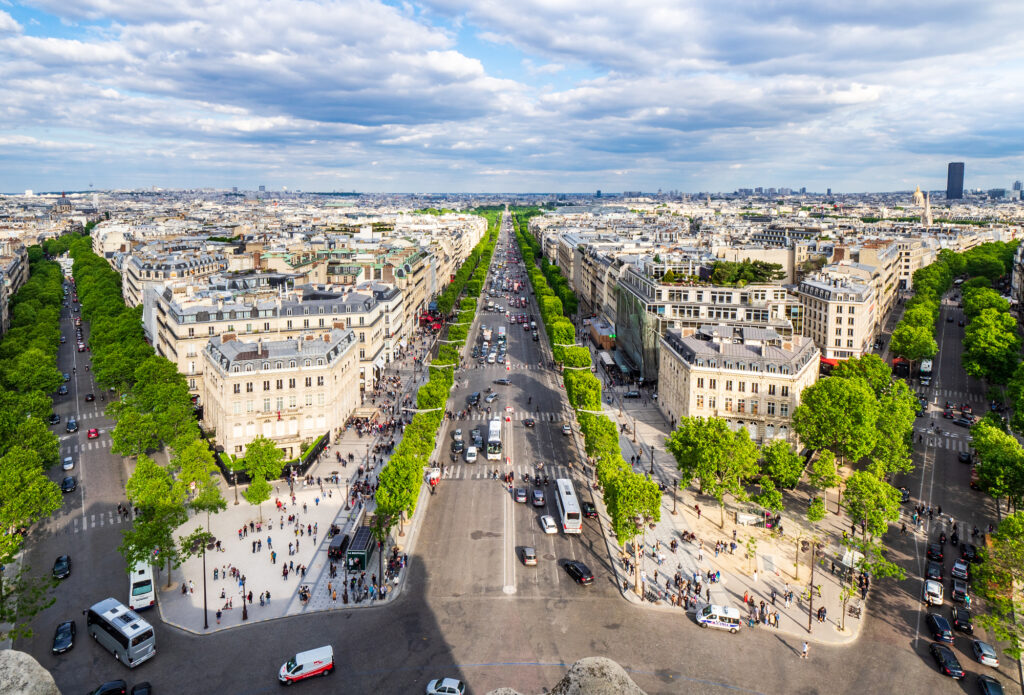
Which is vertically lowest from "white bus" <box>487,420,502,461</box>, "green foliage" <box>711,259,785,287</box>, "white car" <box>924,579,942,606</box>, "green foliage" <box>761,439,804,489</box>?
"white car" <box>924,579,942,606</box>

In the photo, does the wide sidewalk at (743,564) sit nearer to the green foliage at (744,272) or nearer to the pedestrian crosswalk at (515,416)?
the pedestrian crosswalk at (515,416)

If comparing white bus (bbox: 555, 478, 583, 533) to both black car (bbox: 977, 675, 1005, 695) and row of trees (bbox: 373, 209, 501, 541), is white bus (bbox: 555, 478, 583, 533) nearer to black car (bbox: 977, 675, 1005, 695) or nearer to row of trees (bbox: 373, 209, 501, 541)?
row of trees (bbox: 373, 209, 501, 541)

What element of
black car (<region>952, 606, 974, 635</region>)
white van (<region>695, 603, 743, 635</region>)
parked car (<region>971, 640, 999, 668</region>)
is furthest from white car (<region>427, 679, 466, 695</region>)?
black car (<region>952, 606, 974, 635</region>)

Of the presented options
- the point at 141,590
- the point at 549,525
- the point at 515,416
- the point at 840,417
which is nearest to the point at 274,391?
the point at 141,590

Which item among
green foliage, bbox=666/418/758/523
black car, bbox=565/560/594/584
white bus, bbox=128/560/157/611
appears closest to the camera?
white bus, bbox=128/560/157/611

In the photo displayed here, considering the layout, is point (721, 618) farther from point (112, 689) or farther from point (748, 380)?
point (112, 689)

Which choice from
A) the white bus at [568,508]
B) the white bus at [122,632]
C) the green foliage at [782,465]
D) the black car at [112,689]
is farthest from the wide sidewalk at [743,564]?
the black car at [112,689]
